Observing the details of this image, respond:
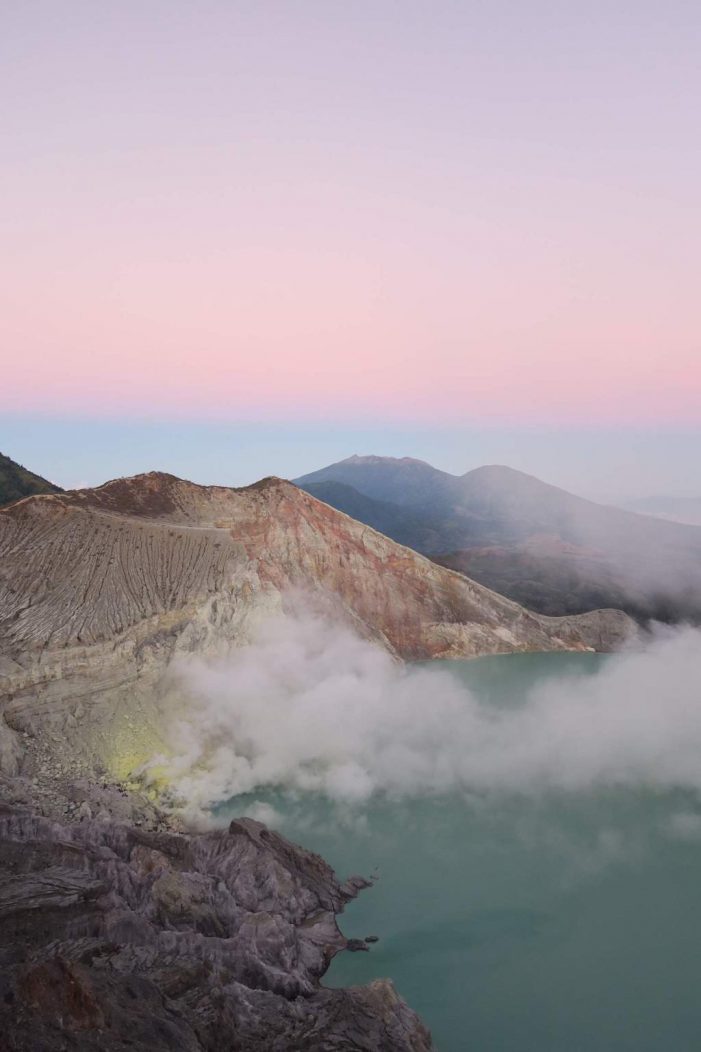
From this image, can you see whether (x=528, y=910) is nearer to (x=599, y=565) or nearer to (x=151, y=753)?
(x=151, y=753)

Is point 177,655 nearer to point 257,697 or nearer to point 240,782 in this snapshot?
point 257,697

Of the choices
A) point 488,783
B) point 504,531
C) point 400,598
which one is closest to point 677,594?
point 400,598

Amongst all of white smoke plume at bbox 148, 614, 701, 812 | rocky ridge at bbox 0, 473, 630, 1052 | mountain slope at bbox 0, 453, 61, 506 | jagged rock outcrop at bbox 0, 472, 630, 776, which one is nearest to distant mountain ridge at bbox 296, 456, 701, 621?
jagged rock outcrop at bbox 0, 472, 630, 776

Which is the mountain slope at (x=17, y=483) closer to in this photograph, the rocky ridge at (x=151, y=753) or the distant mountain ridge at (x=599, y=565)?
the rocky ridge at (x=151, y=753)

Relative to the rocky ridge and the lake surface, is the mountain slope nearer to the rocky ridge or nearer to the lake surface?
the rocky ridge

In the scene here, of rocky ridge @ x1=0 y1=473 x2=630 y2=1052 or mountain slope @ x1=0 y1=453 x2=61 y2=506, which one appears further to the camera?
mountain slope @ x1=0 y1=453 x2=61 y2=506

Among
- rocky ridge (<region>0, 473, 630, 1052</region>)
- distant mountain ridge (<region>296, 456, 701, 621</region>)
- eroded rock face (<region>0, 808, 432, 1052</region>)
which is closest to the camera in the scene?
eroded rock face (<region>0, 808, 432, 1052</region>)

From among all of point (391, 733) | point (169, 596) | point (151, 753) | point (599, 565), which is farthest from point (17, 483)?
point (599, 565)
